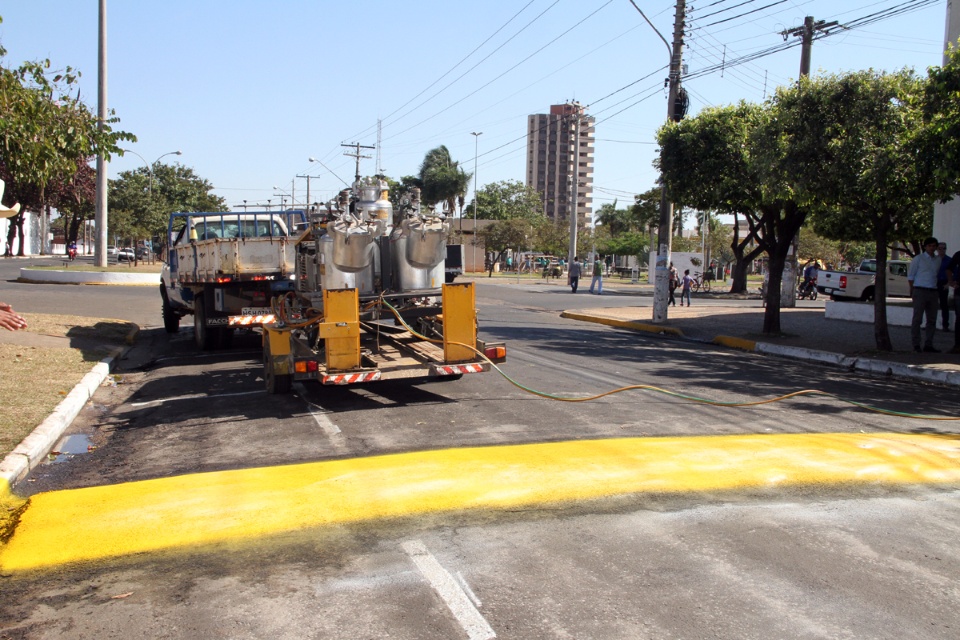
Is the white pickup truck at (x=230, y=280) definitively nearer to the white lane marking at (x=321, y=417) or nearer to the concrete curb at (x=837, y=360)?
the white lane marking at (x=321, y=417)

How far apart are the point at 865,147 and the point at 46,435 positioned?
12.2 metres

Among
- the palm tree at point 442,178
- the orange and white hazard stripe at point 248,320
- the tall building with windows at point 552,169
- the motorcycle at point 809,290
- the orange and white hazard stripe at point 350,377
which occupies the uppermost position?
the tall building with windows at point 552,169

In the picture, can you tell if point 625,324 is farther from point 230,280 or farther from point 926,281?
point 230,280

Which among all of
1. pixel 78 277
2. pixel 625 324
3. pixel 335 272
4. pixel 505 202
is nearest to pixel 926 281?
pixel 625 324

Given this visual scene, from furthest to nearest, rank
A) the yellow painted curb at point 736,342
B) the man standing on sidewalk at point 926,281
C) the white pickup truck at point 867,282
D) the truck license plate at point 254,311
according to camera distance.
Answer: the white pickup truck at point 867,282
the yellow painted curb at point 736,342
the truck license plate at point 254,311
the man standing on sidewalk at point 926,281

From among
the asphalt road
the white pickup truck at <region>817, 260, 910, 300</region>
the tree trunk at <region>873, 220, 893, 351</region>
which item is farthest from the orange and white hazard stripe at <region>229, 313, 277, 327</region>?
the white pickup truck at <region>817, 260, 910, 300</region>

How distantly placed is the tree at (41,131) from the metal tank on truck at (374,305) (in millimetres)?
4150

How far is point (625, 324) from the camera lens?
20.9 m

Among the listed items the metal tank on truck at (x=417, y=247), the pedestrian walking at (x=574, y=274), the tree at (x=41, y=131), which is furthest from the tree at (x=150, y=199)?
the metal tank on truck at (x=417, y=247)

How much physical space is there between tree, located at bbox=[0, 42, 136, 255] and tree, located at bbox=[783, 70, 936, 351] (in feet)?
38.4

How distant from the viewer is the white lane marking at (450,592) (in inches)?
142

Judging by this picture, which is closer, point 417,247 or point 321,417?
point 321,417

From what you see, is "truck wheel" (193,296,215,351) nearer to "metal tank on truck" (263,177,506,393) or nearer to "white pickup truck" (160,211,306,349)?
"white pickup truck" (160,211,306,349)

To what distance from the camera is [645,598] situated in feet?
13.0
